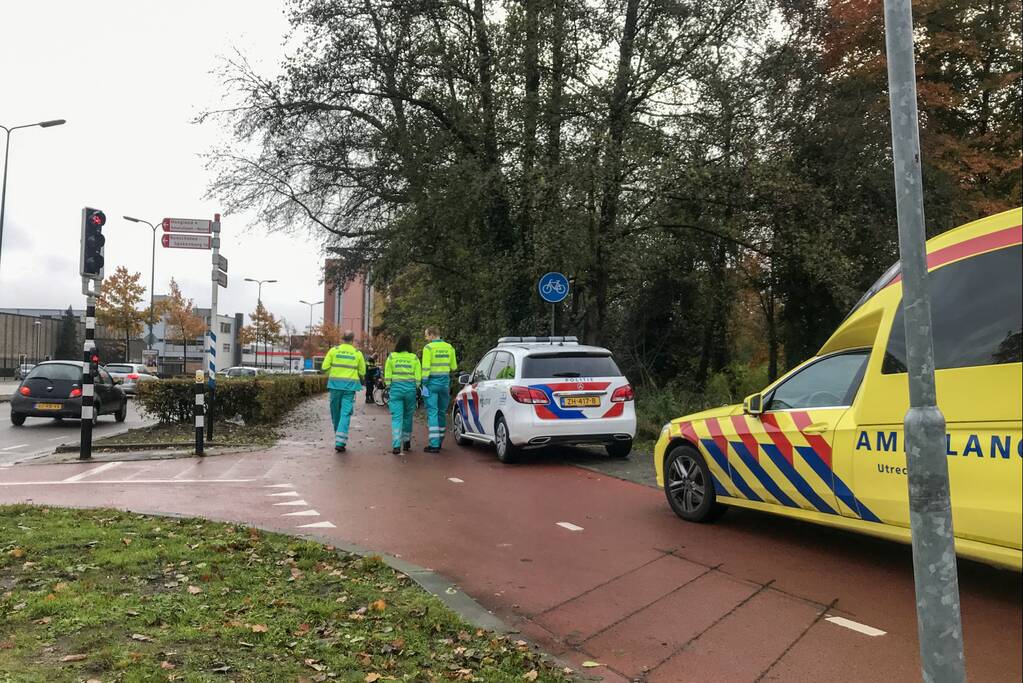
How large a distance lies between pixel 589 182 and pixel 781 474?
913cm

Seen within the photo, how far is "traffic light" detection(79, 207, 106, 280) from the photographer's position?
11188 mm

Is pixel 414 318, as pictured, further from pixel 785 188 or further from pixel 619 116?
pixel 785 188

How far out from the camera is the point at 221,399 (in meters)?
15.5

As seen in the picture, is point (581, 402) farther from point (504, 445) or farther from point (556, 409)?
point (504, 445)

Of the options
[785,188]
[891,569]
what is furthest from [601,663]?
[785,188]

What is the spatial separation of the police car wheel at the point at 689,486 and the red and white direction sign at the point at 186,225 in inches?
333

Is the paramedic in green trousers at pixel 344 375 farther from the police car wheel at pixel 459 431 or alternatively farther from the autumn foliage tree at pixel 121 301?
the autumn foliage tree at pixel 121 301

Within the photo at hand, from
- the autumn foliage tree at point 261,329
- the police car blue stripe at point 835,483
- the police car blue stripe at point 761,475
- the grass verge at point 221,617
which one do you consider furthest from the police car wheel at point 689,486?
the autumn foliage tree at point 261,329

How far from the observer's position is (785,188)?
1449cm

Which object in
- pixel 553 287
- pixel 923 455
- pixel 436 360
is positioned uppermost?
pixel 553 287

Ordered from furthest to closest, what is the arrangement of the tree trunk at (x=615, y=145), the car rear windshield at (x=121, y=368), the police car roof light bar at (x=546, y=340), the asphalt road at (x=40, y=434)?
1. the car rear windshield at (x=121, y=368)
2. the tree trunk at (x=615, y=145)
3. the asphalt road at (x=40, y=434)
4. the police car roof light bar at (x=546, y=340)

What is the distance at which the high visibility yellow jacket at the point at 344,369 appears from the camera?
39.3ft

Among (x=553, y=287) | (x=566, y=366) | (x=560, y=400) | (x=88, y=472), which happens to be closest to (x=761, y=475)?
(x=560, y=400)

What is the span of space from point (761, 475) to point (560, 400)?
451 centimetres
